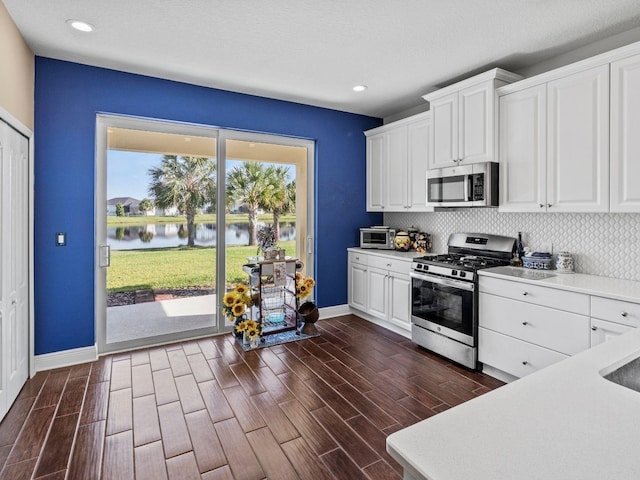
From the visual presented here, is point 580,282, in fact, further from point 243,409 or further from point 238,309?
point 238,309

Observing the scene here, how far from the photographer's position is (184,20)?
8.53 feet

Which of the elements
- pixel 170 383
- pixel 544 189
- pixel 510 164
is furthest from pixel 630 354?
pixel 170 383

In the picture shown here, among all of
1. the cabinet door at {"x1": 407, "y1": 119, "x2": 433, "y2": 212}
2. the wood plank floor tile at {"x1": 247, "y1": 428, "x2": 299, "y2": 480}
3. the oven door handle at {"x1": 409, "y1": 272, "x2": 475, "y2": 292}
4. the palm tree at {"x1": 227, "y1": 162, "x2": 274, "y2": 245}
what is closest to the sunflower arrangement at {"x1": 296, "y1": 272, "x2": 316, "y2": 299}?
the palm tree at {"x1": 227, "y1": 162, "x2": 274, "y2": 245}

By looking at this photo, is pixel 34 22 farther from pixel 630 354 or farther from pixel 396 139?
pixel 630 354

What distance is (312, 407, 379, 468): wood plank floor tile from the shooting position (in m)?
2.08

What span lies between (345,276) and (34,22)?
396 centimetres

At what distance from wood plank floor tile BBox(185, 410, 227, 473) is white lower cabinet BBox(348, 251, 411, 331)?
234 centimetres

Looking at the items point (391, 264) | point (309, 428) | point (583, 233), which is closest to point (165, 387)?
point (309, 428)

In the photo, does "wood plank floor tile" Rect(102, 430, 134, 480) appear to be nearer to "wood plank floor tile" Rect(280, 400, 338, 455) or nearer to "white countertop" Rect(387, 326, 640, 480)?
"wood plank floor tile" Rect(280, 400, 338, 455)

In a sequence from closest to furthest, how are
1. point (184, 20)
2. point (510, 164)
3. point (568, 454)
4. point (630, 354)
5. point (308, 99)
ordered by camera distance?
1. point (568, 454)
2. point (630, 354)
3. point (184, 20)
4. point (510, 164)
5. point (308, 99)

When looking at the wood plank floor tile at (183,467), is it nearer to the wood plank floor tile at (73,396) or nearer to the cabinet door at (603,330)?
the wood plank floor tile at (73,396)

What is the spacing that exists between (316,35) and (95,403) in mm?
3197

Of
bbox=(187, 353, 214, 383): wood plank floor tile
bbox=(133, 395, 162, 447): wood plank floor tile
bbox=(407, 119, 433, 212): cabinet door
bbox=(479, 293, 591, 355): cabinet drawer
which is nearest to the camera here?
bbox=(133, 395, 162, 447): wood plank floor tile

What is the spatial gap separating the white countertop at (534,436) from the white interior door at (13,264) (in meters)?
2.86
